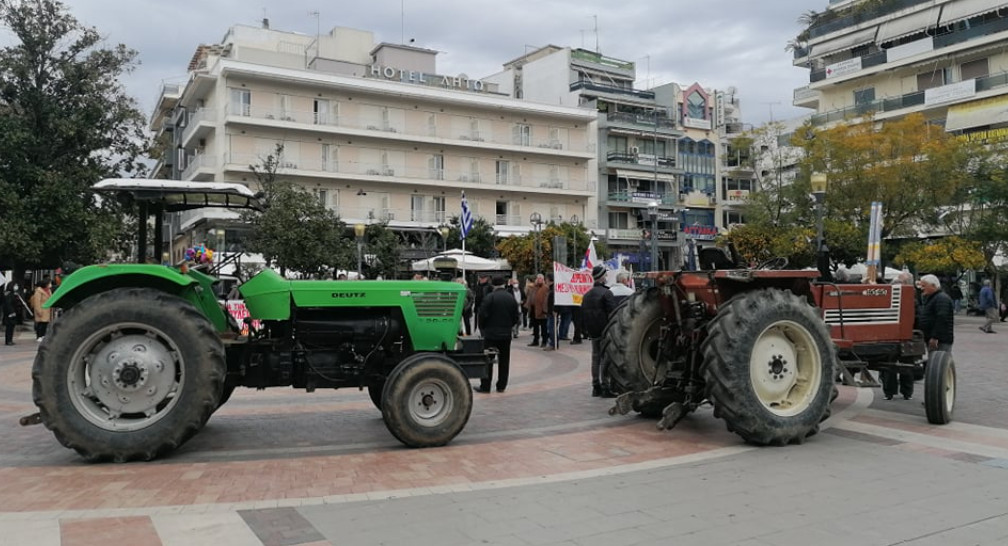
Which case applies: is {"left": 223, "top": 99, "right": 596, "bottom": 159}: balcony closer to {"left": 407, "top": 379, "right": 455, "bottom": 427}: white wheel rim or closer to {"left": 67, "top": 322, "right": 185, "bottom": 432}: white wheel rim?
{"left": 67, "top": 322, "right": 185, "bottom": 432}: white wheel rim

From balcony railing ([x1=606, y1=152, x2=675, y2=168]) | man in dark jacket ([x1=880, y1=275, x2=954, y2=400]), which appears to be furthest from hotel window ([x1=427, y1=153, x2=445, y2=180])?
man in dark jacket ([x1=880, y1=275, x2=954, y2=400])

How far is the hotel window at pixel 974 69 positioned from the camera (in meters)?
40.9

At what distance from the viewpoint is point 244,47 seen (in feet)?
169

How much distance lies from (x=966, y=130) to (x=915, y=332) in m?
37.5

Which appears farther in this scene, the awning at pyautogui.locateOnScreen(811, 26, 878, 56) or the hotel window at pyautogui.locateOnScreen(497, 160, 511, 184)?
the hotel window at pyautogui.locateOnScreen(497, 160, 511, 184)

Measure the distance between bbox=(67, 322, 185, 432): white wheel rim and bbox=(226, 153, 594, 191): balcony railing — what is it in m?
36.8

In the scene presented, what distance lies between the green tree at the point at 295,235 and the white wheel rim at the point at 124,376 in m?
18.5

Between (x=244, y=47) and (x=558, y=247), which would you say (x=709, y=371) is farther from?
(x=244, y=47)

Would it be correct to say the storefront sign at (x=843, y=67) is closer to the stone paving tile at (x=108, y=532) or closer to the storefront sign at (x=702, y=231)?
the storefront sign at (x=702, y=231)

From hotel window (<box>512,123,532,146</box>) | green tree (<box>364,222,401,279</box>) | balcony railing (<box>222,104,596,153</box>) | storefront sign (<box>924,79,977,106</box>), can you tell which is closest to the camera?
green tree (<box>364,222,401,279</box>)

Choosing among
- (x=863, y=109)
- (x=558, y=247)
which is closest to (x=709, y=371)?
(x=558, y=247)

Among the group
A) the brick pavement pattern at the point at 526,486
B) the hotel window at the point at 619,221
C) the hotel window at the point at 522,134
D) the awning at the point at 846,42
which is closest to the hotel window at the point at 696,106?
the hotel window at the point at 619,221

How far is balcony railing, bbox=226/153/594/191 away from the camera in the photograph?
1748 inches

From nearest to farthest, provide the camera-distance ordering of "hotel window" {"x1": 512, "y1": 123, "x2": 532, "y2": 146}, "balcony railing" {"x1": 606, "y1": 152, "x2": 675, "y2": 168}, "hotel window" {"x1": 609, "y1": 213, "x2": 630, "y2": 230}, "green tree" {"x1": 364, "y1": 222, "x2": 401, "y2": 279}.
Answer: "green tree" {"x1": 364, "y1": 222, "x2": 401, "y2": 279} < "hotel window" {"x1": 512, "y1": 123, "x2": 532, "y2": 146} < "balcony railing" {"x1": 606, "y1": 152, "x2": 675, "y2": 168} < "hotel window" {"x1": 609, "y1": 213, "x2": 630, "y2": 230}
